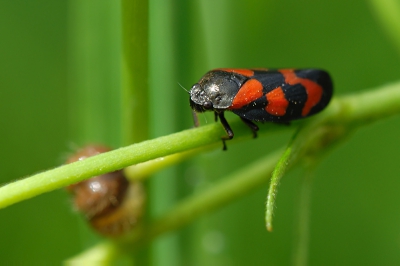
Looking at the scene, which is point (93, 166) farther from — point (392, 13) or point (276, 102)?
point (392, 13)

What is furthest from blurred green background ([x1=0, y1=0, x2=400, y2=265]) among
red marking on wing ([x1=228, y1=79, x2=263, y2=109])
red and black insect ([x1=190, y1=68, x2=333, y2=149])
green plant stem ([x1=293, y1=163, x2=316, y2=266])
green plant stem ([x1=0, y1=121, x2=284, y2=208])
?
green plant stem ([x1=0, y1=121, x2=284, y2=208])

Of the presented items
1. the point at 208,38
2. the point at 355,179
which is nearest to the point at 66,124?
the point at 208,38

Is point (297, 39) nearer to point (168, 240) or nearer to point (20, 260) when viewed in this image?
point (168, 240)

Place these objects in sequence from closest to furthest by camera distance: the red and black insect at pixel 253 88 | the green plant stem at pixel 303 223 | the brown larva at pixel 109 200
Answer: the green plant stem at pixel 303 223
the brown larva at pixel 109 200
the red and black insect at pixel 253 88

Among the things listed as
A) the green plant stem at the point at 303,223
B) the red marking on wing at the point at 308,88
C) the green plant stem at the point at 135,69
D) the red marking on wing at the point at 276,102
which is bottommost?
the green plant stem at the point at 303,223

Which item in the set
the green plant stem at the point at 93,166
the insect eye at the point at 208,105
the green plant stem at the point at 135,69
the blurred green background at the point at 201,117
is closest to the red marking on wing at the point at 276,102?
the insect eye at the point at 208,105

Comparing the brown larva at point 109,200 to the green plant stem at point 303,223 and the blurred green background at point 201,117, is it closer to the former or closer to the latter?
the blurred green background at point 201,117

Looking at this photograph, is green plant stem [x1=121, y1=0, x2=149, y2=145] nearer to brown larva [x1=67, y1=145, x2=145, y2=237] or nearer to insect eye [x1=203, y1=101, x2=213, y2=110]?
brown larva [x1=67, y1=145, x2=145, y2=237]

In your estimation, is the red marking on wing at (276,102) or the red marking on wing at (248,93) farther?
the red marking on wing at (248,93)
